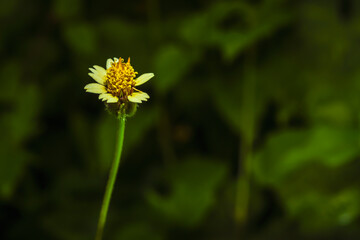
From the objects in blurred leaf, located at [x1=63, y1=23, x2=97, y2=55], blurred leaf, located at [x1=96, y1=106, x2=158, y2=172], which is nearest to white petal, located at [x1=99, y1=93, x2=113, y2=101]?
blurred leaf, located at [x1=96, y1=106, x2=158, y2=172]

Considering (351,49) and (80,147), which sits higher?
(351,49)

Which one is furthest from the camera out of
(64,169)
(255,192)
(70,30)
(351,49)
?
(64,169)

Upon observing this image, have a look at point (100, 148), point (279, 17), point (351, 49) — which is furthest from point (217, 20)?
point (100, 148)

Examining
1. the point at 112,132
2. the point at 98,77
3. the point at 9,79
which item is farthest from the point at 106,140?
the point at 98,77

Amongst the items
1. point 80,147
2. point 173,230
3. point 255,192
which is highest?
point 80,147

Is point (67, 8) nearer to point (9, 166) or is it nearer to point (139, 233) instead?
point (9, 166)

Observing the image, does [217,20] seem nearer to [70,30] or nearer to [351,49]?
[351,49]

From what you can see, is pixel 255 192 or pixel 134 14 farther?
pixel 134 14

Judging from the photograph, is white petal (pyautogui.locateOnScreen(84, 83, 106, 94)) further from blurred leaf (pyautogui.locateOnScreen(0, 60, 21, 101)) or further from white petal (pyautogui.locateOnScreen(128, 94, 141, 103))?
blurred leaf (pyautogui.locateOnScreen(0, 60, 21, 101))
